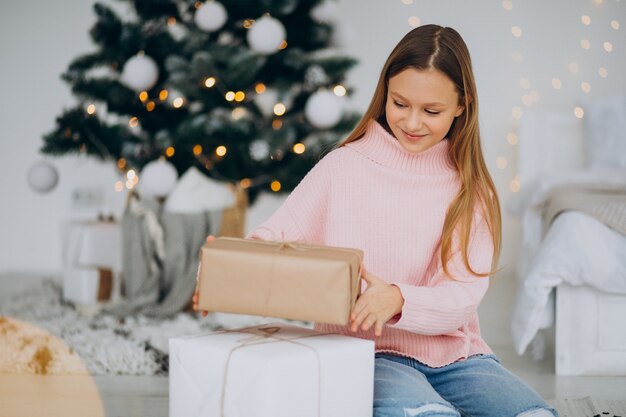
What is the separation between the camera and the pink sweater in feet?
3.92

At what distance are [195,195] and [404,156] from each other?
60.8 inches

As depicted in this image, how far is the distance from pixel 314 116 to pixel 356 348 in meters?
2.00

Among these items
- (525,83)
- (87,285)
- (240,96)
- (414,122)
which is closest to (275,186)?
(240,96)

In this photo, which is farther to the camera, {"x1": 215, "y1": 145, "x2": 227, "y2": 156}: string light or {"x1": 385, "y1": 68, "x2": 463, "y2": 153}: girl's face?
{"x1": 215, "y1": 145, "x2": 227, "y2": 156}: string light

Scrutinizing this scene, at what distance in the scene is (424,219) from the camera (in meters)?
1.23

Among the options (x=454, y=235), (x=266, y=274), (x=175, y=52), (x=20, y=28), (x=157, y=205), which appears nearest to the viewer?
(x=266, y=274)

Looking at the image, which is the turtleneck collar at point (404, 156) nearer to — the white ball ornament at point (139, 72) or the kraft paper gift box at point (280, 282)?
the kraft paper gift box at point (280, 282)

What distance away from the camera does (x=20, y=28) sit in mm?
4059

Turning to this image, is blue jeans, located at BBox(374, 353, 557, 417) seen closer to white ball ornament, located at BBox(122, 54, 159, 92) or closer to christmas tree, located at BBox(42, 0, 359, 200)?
christmas tree, located at BBox(42, 0, 359, 200)

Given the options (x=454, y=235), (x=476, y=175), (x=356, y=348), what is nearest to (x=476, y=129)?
(x=476, y=175)

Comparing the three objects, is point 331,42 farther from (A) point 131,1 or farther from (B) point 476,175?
(B) point 476,175

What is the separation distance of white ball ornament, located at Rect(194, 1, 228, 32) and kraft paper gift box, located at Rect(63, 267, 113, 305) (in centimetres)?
98

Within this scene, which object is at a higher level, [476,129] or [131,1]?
[131,1]

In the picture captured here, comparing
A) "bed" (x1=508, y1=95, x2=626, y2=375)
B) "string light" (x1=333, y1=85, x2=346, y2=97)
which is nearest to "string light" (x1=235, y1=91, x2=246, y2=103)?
"string light" (x1=333, y1=85, x2=346, y2=97)
